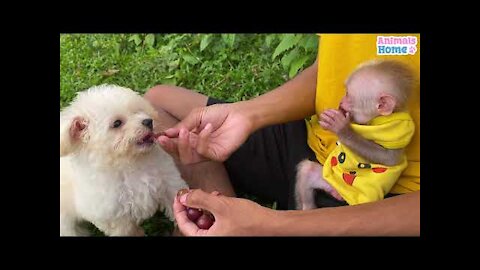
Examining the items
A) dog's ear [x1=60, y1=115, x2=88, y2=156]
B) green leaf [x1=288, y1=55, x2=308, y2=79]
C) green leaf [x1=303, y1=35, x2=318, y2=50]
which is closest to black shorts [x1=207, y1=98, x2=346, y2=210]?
green leaf [x1=288, y1=55, x2=308, y2=79]

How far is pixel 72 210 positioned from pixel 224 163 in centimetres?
50

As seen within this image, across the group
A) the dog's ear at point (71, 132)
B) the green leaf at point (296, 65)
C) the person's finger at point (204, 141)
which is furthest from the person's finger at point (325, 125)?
the dog's ear at point (71, 132)

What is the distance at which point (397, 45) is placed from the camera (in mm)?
1458

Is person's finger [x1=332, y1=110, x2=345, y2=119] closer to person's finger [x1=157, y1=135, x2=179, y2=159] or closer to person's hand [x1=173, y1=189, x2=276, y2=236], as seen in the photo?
person's hand [x1=173, y1=189, x2=276, y2=236]

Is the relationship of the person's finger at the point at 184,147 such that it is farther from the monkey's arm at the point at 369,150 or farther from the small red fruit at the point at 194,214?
the monkey's arm at the point at 369,150

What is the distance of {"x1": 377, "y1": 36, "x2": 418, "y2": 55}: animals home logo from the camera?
1.44 metres

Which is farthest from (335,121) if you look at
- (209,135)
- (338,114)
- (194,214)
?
(194,214)

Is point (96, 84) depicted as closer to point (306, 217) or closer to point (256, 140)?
point (256, 140)

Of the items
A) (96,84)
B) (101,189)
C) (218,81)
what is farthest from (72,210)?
(218,81)

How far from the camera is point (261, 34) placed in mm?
1506

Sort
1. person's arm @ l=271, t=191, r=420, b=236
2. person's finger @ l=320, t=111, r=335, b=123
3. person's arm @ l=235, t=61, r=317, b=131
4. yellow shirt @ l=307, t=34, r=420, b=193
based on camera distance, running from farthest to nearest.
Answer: person's arm @ l=235, t=61, r=317, b=131, person's finger @ l=320, t=111, r=335, b=123, yellow shirt @ l=307, t=34, r=420, b=193, person's arm @ l=271, t=191, r=420, b=236

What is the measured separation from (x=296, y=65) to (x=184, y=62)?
1.17 ft

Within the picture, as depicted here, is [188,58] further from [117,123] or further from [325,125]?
[325,125]

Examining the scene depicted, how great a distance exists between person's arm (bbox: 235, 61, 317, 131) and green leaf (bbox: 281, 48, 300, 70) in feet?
0.17
